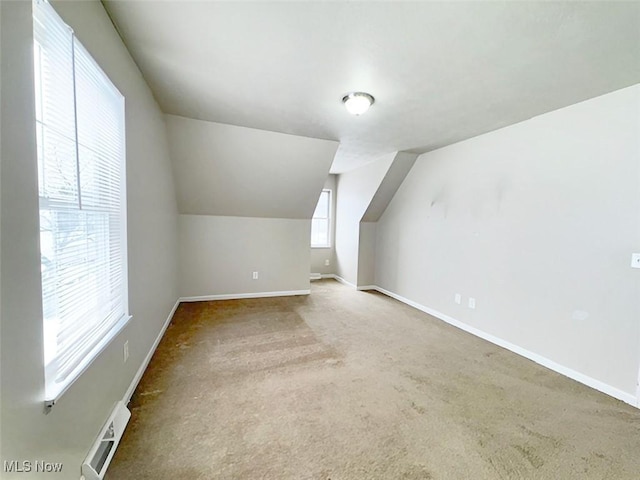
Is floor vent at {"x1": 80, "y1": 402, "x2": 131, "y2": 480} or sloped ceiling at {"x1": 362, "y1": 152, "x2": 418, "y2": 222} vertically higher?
sloped ceiling at {"x1": 362, "y1": 152, "x2": 418, "y2": 222}

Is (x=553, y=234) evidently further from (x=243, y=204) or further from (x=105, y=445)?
(x=243, y=204)

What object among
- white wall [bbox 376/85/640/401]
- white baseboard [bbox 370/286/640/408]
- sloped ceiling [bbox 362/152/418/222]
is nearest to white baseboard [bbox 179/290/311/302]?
sloped ceiling [bbox 362/152/418/222]

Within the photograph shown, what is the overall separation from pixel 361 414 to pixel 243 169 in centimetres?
308

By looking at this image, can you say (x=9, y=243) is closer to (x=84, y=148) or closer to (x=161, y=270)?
(x=84, y=148)

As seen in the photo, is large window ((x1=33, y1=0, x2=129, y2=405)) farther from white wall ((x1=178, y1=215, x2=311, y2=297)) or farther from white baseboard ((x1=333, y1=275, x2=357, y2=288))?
white baseboard ((x1=333, y1=275, x2=357, y2=288))

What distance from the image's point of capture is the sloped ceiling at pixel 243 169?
10.4 ft

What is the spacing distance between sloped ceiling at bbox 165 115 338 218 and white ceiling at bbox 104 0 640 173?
481 millimetres

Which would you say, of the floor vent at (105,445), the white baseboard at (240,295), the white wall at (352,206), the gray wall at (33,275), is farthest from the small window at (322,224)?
the floor vent at (105,445)

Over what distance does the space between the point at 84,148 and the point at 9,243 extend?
0.71 metres

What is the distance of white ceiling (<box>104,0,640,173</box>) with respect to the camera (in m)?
1.38

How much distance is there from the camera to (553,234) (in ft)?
8.05

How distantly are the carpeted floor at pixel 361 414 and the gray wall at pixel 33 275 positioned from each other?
1.27 feet

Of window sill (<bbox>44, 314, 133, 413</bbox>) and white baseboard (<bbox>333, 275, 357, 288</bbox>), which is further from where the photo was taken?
white baseboard (<bbox>333, 275, 357, 288</bbox>)

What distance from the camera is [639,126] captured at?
1.96m
